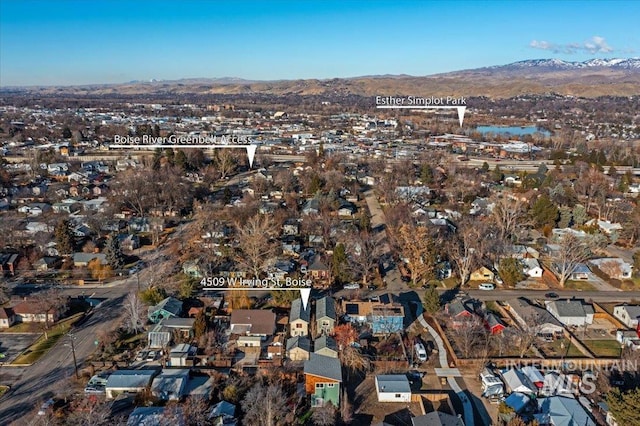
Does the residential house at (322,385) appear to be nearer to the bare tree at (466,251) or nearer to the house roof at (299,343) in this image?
the house roof at (299,343)

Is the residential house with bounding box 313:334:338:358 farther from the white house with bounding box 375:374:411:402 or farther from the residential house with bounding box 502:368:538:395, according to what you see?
the residential house with bounding box 502:368:538:395

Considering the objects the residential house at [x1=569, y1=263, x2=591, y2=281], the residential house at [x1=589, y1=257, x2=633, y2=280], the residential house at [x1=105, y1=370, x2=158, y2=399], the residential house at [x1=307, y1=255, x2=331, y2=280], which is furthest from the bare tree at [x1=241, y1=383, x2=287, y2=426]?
the residential house at [x1=589, y1=257, x2=633, y2=280]

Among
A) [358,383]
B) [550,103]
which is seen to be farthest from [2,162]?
[550,103]

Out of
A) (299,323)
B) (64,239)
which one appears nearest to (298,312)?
(299,323)

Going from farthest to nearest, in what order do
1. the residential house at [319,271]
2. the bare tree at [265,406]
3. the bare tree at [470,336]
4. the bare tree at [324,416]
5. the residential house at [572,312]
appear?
the residential house at [319,271], the residential house at [572,312], the bare tree at [470,336], the bare tree at [324,416], the bare tree at [265,406]

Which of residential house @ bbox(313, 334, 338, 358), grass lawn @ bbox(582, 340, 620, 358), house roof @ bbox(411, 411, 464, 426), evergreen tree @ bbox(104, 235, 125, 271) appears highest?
evergreen tree @ bbox(104, 235, 125, 271)

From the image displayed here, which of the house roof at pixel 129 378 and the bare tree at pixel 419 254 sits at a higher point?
the bare tree at pixel 419 254

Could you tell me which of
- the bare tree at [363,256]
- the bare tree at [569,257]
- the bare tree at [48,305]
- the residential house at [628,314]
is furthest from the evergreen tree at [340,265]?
the bare tree at [48,305]
